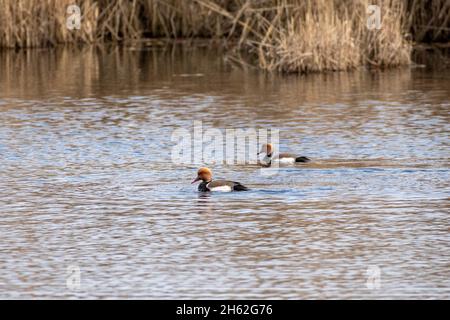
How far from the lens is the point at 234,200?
11398 millimetres

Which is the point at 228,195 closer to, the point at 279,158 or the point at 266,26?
the point at 279,158

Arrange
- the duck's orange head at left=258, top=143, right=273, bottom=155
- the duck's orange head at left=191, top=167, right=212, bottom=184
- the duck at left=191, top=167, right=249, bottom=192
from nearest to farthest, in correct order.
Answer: the duck at left=191, top=167, right=249, bottom=192 → the duck's orange head at left=191, top=167, right=212, bottom=184 → the duck's orange head at left=258, top=143, right=273, bottom=155

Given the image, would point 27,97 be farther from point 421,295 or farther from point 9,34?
point 421,295

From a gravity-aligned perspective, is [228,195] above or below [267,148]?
below

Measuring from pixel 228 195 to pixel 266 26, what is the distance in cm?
1135

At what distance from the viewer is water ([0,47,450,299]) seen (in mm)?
8625

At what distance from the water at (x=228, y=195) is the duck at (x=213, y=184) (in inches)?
3.0

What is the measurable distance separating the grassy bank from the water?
650 millimetres

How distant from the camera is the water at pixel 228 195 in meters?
8.62

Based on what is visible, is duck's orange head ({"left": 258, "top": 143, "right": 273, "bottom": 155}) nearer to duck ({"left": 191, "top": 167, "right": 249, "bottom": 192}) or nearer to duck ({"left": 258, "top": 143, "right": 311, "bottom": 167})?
duck ({"left": 258, "top": 143, "right": 311, "bottom": 167})

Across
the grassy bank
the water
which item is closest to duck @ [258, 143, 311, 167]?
the water

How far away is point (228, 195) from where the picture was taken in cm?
1159

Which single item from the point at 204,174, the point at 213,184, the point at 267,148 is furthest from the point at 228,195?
the point at 267,148
